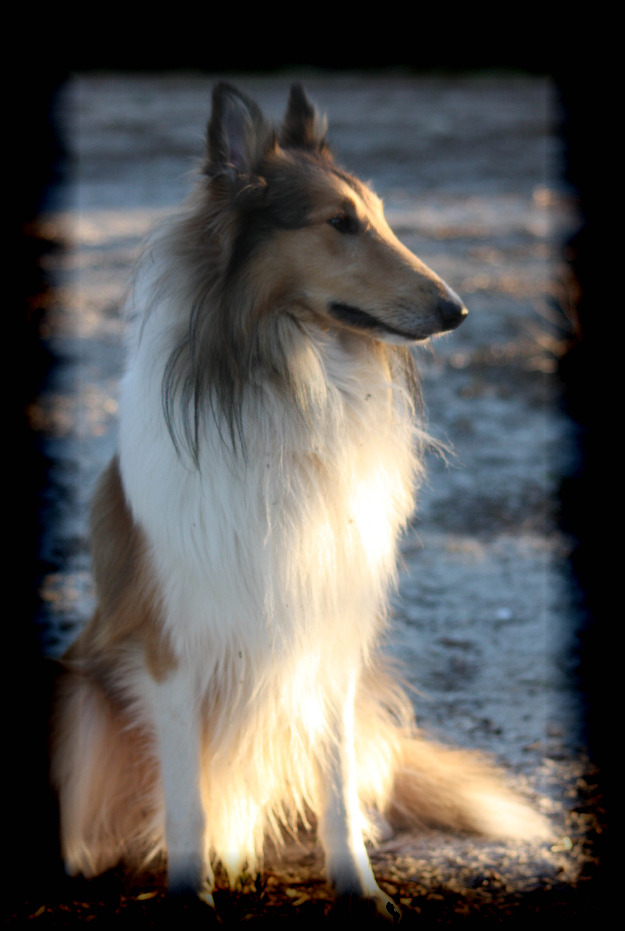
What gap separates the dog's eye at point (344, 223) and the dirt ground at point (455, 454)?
52cm

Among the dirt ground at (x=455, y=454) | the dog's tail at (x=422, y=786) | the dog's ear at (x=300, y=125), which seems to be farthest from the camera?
the dog's tail at (x=422, y=786)

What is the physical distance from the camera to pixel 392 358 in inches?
99.5

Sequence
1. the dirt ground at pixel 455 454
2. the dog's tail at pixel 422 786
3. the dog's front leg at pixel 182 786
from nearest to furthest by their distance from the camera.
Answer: the dog's front leg at pixel 182 786 < the dirt ground at pixel 455 454 < the dog's tail at pixel 422 786

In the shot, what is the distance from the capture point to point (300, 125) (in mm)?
2500

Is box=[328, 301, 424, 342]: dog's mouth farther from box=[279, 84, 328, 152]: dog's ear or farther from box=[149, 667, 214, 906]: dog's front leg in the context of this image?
box=[149, 667, 214, 906]: dog's front leg

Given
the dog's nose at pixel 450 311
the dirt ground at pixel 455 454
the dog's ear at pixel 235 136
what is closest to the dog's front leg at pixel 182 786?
the dirt ground at pixel 455 454

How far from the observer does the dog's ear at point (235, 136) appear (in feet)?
7.27

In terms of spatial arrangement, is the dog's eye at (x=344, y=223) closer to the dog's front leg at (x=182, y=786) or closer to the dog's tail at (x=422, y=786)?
the dog's front leg at (x=182, y=786)

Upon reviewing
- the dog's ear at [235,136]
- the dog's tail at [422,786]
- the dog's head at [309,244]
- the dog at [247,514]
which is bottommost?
the dog's tail at [422,786]

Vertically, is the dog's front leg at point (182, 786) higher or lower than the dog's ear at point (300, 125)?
lower

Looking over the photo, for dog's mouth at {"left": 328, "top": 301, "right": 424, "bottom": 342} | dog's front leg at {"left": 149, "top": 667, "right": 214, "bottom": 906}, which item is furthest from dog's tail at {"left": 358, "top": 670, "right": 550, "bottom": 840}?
dog's mouth at {"left": 328, "top": 301, "right": 424, "bottom": 342}

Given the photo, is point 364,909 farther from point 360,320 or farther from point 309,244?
point 309,244

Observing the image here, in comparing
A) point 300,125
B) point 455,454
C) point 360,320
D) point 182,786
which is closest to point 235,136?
point 300,125

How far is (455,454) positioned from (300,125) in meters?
1.24
